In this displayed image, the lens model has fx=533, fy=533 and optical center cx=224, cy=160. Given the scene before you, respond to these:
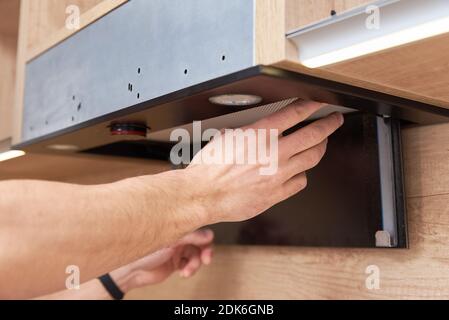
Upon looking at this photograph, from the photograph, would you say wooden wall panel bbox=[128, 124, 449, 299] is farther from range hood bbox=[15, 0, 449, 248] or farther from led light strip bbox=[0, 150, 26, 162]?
led light strip bbox=[0, 150, 26, 162]

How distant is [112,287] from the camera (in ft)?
3.71

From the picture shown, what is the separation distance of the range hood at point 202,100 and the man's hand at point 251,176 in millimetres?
43

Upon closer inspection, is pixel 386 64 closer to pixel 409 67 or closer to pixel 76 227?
pixel 409 67

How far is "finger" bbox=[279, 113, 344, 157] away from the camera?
2.07ft

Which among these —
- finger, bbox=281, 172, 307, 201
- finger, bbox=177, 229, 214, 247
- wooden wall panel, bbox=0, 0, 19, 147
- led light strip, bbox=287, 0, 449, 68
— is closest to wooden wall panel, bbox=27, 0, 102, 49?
wooden wall panel, bbox=0, 0, 19, 147

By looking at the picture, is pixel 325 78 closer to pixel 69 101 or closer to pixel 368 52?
pixel 368 52

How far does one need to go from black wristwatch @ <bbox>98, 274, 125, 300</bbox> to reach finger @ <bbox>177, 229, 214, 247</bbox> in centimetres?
21

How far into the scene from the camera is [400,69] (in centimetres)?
47

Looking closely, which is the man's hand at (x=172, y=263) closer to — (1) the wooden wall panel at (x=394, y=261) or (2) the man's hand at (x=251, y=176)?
(1) the wooden wall panel at (x=394, y=261)

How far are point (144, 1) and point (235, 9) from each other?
19 centimetres

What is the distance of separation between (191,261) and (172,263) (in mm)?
62

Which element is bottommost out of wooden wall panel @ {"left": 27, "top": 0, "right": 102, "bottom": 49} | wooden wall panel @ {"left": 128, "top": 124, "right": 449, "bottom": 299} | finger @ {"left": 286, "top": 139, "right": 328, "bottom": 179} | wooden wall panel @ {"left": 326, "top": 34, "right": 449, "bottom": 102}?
wooden wall panel @ {"left": 128, "top": 124, "right": 449, "bottom": 299}

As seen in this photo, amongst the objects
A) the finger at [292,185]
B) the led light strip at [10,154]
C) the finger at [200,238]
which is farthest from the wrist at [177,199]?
the led light strip at [10,154]

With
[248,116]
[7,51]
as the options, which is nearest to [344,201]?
[248,116]
